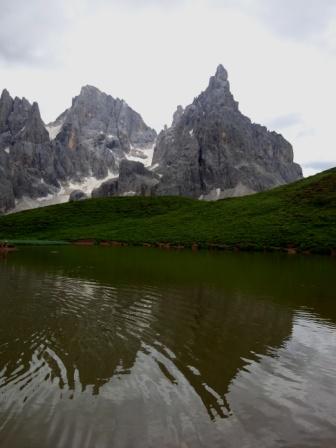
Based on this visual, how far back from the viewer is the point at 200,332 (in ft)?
50.6

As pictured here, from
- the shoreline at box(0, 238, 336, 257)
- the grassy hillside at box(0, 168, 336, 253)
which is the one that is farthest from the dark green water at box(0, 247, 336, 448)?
the grassy hillside at box(0, 168, 336, 253)

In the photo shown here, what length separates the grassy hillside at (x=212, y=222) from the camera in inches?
2849

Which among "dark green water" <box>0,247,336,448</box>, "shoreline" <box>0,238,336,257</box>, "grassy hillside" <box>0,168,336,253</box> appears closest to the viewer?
"dark green water" <box>0,247,336,448</box>

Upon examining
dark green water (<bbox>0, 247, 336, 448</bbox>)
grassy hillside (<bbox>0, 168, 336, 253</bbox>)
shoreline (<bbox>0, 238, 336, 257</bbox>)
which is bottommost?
dark green water (<bbox>0, 247, 336, 448</bbox>)

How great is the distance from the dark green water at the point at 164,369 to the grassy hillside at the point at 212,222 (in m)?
49.7

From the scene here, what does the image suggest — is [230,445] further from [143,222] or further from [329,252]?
[143,222]

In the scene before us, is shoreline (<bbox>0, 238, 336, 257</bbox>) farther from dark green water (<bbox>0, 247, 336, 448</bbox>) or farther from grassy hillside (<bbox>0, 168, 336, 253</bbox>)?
dark green water (<bbox>0, 247, 336, 448</bbox>)

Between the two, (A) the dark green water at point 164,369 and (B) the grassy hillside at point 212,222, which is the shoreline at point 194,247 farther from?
(A) the dark green water at point 164,369

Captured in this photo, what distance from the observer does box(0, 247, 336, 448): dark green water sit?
798cm

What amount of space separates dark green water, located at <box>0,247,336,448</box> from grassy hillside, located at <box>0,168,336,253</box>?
4974 centimetres

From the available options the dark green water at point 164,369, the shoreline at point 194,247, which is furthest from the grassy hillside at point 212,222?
the dark green water at point 164,369

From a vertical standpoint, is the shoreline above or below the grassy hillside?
below

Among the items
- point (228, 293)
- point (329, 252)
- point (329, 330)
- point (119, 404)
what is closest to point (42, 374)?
point (119, 404)

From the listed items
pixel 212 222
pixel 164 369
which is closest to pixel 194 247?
pixel 212 222
